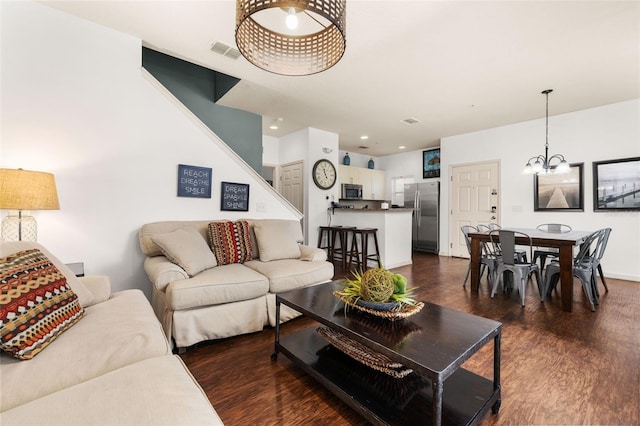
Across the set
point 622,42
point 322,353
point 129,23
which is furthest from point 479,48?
point 129,23

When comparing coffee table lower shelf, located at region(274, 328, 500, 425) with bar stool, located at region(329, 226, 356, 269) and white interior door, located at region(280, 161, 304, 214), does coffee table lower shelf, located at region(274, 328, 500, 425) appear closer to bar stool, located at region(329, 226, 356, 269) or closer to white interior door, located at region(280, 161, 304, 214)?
bar stool, located at region(329, 226, 356, 269)

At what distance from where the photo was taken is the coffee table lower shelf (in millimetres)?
1230

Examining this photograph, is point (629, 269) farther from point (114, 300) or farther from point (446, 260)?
point (114, 300)

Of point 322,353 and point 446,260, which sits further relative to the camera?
point 446,260

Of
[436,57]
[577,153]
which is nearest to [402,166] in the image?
[577,153]

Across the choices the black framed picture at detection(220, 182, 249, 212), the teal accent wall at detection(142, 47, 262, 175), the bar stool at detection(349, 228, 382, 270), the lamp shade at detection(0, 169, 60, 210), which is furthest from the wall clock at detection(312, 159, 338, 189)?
the lamp shade at detection(0, 169, 60, 210)

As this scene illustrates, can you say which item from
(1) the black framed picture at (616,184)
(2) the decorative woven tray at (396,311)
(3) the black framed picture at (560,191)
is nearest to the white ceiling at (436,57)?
(1) the black framed picture at (616,184)

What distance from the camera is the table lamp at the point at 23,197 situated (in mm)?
1808

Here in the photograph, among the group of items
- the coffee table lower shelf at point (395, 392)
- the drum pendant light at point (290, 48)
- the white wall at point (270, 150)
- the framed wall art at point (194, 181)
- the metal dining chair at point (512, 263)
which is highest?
the white wall at point (270, 150)

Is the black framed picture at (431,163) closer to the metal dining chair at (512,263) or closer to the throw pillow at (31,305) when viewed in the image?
the metal dining chair at (512,263)

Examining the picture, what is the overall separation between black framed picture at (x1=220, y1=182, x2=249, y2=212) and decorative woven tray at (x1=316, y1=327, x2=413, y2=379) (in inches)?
84.9

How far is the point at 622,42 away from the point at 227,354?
446cm

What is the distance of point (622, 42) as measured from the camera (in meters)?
2.65

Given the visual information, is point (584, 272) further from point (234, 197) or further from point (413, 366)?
point (234, 197)
